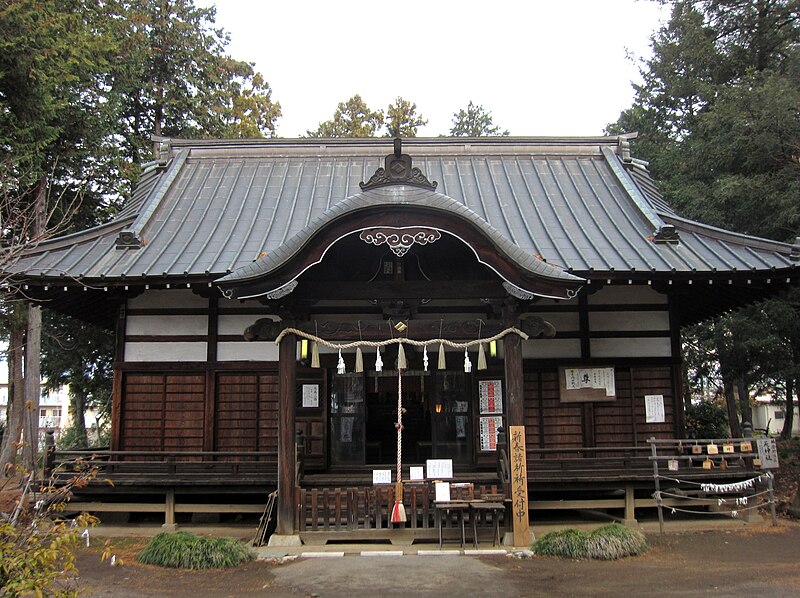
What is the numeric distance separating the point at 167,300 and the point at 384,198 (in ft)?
18.6

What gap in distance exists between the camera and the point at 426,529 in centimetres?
922

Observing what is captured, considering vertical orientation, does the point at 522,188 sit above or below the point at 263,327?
above

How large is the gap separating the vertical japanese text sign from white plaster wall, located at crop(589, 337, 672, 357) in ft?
11.7

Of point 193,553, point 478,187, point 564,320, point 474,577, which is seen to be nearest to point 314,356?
point 193,553

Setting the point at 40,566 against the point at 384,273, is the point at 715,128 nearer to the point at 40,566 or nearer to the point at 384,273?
the point at 384,273

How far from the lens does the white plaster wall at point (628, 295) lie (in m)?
12.0

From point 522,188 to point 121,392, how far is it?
9.70 metres

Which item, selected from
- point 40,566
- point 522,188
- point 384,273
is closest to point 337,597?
point 40,566

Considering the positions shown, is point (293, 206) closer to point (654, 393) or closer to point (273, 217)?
point (273, 217)

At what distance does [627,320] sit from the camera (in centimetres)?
1203

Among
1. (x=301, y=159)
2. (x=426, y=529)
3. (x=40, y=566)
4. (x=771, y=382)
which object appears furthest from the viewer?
(x=771, y=382)

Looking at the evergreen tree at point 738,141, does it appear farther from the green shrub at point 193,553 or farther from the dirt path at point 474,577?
the green shrub at point 193,553

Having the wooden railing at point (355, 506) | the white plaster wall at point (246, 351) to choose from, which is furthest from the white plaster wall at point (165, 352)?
the wooden railing at point (355, 506)

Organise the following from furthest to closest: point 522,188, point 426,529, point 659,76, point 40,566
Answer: point 659,76 → point 522,188 → point 426,529 → point 40,566
